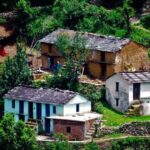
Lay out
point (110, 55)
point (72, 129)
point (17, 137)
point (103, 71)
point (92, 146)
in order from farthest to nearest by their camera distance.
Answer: point (103, 71), point (110, 55), point (72, 129), point (92, 146), point (17, 137)

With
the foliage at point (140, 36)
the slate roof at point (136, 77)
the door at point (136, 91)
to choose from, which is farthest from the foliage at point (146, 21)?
the door at point (136, 91)

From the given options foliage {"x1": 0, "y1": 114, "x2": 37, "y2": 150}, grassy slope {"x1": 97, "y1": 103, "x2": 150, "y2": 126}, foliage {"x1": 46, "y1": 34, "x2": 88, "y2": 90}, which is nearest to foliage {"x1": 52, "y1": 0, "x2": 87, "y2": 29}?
foliage {"x1": 46, "y1": 34, "x2": 88, "y2": 90}

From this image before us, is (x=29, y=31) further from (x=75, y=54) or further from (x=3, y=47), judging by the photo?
(x=75, y=54)

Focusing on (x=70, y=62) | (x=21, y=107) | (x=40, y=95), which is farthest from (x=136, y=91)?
(x=21, y=107)

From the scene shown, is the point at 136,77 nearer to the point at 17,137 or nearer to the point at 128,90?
the point at 128,90

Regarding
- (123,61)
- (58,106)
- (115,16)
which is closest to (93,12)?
(115,16)

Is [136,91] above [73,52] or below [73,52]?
below

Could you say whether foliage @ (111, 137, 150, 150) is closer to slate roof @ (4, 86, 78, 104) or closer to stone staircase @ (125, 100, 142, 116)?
stone staircase @ (125, 100, 142, 116)
